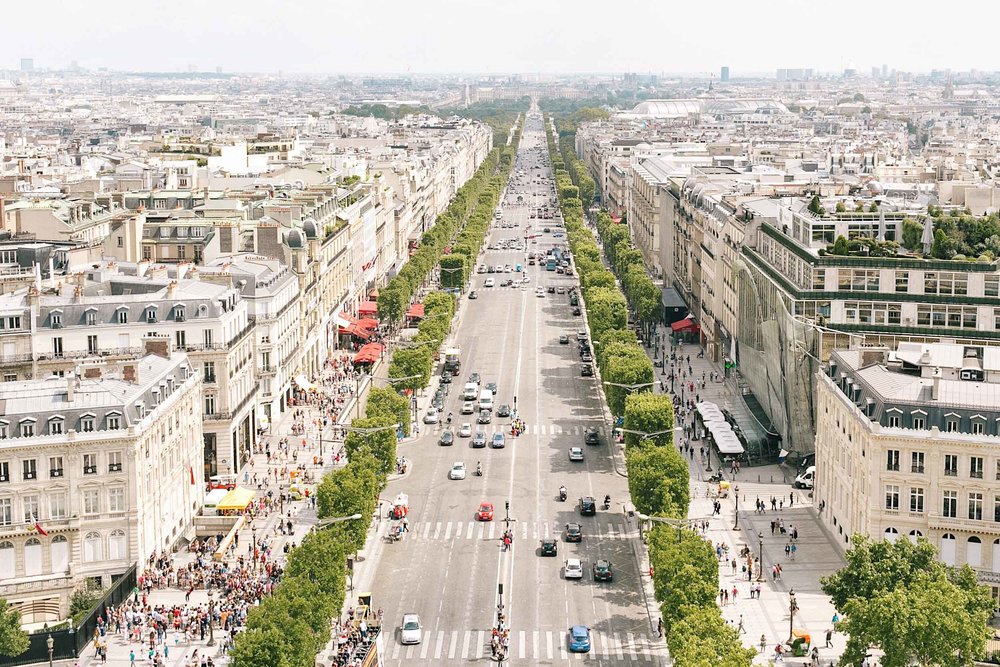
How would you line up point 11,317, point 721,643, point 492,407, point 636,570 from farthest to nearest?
point 492,407
point 11,317
point 636,570
point 721,643

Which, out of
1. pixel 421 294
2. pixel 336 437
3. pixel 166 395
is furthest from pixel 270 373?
pixel 421 294

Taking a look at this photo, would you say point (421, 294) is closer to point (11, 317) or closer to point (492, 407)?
point (492, 407)

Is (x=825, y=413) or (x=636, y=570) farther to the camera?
(x=825, y=413)

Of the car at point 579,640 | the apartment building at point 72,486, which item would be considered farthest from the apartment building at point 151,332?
the car at point 579,640

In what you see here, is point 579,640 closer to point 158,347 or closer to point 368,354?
point 158,347

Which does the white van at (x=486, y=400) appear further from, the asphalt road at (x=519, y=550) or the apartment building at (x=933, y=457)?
the apartment building at (x=933, y=457)

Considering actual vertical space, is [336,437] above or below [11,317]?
below
